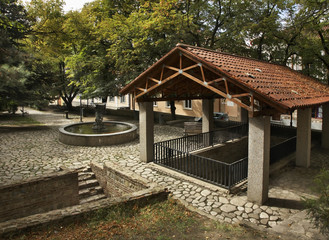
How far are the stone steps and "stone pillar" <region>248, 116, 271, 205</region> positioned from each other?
5.87 meters

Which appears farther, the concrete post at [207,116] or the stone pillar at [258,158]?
the concrete post at [207,116]

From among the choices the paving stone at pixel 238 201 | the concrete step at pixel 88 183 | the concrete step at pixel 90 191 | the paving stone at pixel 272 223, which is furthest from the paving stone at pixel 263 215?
the concrete step at pixel 88 183

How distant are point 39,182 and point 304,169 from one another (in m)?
10.2

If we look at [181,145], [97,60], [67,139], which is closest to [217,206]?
[181,145]

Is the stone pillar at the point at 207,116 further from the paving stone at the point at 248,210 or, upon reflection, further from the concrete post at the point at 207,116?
the paving stone at the point at 248,210

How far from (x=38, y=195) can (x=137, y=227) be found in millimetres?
4525

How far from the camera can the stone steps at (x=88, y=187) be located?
9.63 m

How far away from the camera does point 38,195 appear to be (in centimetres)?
815

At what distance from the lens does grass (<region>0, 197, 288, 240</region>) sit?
5.04m

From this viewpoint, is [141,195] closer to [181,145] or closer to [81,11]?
[181,145]

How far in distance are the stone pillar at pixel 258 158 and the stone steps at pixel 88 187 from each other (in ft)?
19.2

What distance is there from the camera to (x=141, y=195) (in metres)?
6.61

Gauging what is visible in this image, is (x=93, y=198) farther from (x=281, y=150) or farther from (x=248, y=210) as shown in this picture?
(x=281, y=150)

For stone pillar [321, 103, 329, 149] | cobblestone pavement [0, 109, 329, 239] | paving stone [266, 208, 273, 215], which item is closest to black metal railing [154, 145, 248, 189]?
cobblestone pavement [0, 109, 329, 239]
